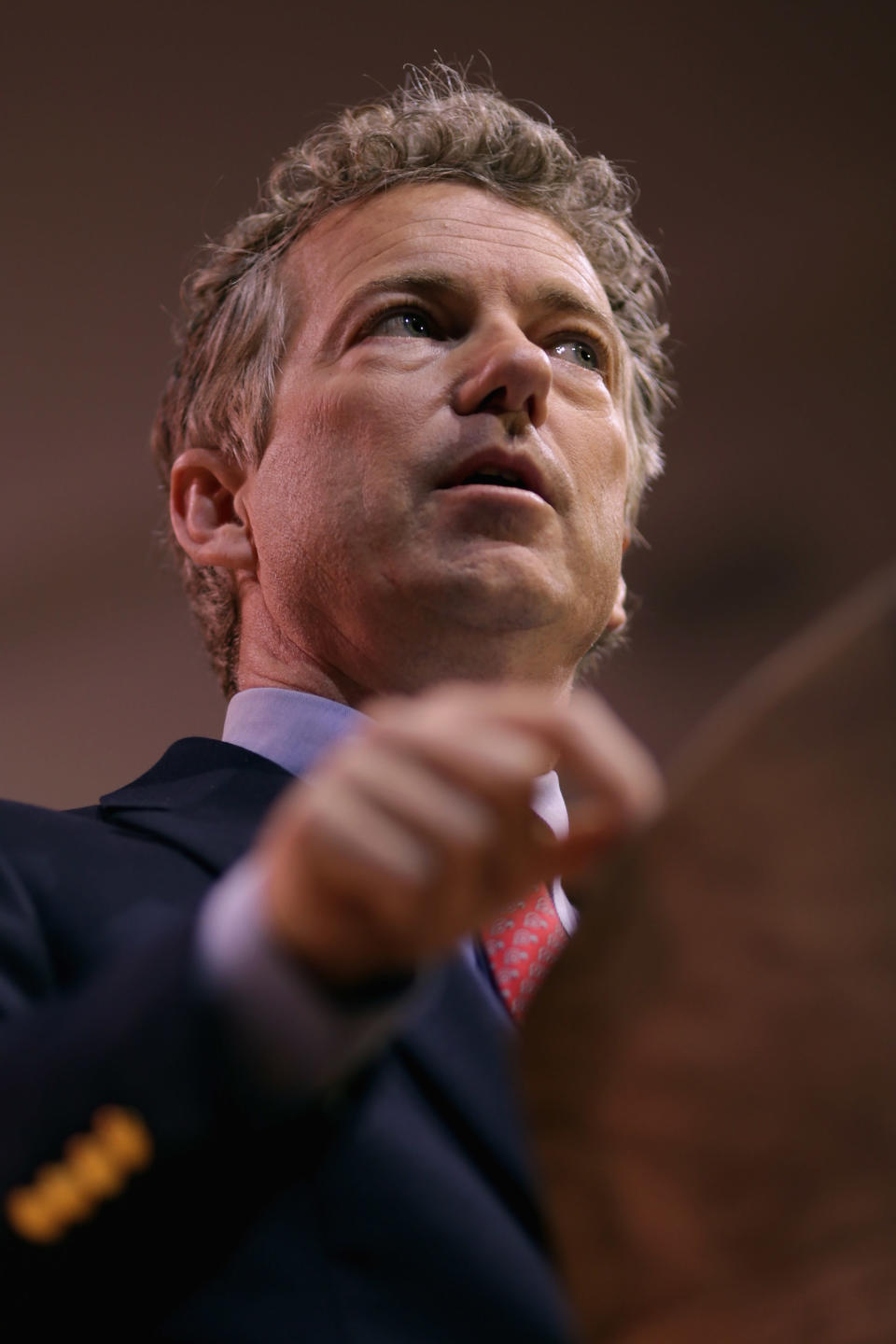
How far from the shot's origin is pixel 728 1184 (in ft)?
2.00

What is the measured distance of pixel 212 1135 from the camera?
58 cm

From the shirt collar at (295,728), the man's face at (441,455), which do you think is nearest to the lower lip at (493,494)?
the man's face at (441,455)

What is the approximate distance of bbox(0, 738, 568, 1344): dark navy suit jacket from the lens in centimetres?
60

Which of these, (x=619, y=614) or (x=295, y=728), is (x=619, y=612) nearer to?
(x=619, y=614)

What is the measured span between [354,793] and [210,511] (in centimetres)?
119

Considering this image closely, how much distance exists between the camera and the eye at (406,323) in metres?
1.50

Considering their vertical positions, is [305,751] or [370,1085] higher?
[305,751]

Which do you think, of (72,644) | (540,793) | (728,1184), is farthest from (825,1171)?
(72,644)

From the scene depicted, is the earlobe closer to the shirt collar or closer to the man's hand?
the shirt collar

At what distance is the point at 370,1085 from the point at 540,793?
832 mm

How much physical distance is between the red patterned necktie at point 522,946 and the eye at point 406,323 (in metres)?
0.67

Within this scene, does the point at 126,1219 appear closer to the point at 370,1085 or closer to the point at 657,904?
the point at 370,1085

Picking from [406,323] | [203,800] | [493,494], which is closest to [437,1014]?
[203,800]

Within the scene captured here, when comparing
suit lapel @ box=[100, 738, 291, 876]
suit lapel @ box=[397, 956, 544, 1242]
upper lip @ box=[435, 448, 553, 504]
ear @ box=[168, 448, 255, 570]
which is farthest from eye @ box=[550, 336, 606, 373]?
suit lapel @ box=[397, 956, 544, 1242]
